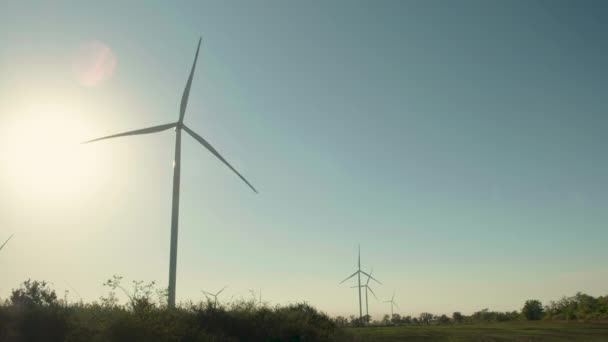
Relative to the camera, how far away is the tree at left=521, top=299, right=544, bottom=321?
157 m

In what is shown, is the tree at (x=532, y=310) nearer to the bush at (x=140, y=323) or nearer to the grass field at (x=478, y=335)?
the grass field at (x=478, y=335)

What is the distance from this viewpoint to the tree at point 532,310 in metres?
157

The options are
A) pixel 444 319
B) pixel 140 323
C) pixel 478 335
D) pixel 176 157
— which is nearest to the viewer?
pixel 140 323

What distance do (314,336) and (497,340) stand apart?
95.9 feet

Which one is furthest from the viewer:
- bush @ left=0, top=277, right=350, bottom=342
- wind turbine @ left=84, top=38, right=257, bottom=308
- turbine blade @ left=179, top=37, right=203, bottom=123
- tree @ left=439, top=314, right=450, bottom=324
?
tree @ left=439, top=314, right=450, bottom=324

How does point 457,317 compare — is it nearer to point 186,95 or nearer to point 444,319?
point 444,319

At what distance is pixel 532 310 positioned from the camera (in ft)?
517

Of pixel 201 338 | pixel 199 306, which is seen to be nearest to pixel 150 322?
pixel 201 338


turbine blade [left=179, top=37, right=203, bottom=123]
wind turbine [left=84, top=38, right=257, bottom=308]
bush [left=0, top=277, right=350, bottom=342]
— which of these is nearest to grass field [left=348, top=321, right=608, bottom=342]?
bush [left=0, top=277, right=350, bottom=342]

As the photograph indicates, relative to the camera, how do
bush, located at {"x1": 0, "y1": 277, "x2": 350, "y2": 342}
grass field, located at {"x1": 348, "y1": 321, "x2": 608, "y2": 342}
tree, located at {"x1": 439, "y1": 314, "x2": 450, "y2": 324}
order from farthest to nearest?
tree, located at {"x1": 439, "y1": 314, "x2": 450, "y2": 324} → grass field, located at {"x1": 348, "y1": 321, "x2": 608, "y2": 342} → bush, located at {"x1": 0, "y1": 277, "x2": 350, "y2": 342}

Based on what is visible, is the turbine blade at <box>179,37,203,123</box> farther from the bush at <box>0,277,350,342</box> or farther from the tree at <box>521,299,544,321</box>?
the tree at <box>521,299,544,321</box>

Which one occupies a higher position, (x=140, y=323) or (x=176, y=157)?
(x=176, y=157)

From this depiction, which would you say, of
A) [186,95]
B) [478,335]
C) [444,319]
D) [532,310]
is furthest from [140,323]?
[532,310]

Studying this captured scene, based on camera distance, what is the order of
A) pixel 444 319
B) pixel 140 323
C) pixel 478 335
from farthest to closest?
pixel 444 319 → pixel 478 335 → pixel 140 323
